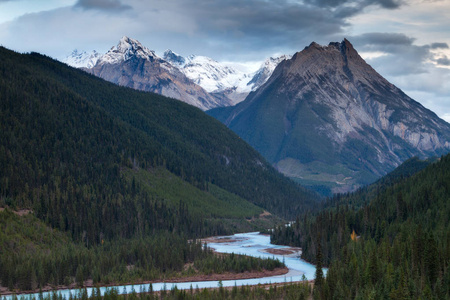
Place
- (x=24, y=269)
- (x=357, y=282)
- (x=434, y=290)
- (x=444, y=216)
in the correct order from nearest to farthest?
(x=434, y=290) → (x=357, y=282) → (x=24, y=269) → (x=444, y=216)

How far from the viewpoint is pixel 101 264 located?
648ft

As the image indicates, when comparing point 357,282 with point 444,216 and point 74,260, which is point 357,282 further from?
point 74,260

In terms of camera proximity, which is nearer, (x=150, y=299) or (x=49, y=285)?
(x=150, y=299)

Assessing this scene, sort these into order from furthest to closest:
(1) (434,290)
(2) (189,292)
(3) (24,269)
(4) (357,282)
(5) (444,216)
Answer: (5) (444,216), (3) (24,269), (2) (189,292), (4) (357,282), (1) (434,290)

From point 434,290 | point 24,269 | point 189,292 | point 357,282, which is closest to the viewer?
point 434,290

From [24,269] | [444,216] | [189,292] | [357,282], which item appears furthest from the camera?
[444,216]

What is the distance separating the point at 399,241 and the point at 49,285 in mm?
103359

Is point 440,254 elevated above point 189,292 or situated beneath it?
elevated above

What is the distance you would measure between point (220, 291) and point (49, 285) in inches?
2160

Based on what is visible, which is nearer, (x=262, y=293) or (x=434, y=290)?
(x=434, y=290)

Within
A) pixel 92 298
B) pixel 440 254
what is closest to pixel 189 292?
pixel 92 298

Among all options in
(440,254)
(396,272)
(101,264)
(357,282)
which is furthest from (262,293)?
(101,264)

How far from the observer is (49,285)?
593 feet

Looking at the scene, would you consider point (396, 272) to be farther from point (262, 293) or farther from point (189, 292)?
point (189, 292)
